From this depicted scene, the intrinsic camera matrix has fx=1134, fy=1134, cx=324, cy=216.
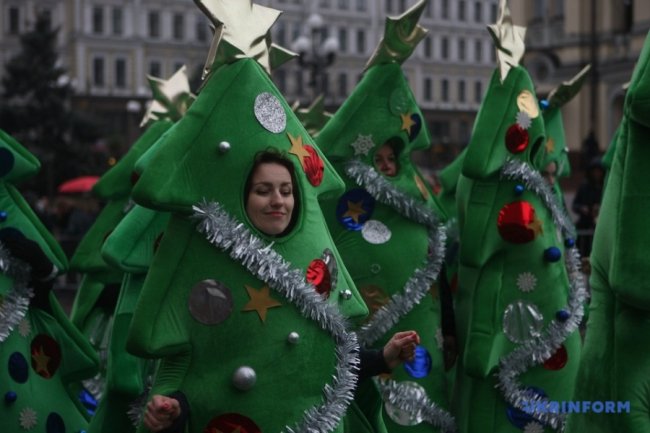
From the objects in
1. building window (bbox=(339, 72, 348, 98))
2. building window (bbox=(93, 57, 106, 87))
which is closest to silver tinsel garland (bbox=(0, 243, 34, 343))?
building window (bbox=(93, 57, 106, 87))

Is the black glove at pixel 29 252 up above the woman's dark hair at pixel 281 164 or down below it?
below

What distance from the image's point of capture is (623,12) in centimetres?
3114

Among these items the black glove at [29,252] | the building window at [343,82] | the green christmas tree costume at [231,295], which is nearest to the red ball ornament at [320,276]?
the green christmas tree costume at [231,295]

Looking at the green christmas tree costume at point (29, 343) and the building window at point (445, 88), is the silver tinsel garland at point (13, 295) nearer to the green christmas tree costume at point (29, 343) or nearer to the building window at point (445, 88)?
the green christmas tree costume at point (29, 343)

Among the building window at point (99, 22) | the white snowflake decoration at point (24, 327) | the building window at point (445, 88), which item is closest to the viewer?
the white snowflake decoration at point (24, 327)

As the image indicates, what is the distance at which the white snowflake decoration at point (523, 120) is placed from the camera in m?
6.00

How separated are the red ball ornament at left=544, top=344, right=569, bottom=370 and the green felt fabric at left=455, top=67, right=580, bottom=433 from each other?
19 millimetres

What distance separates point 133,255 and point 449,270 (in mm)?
2486

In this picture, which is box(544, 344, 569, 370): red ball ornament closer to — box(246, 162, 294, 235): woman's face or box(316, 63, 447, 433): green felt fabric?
box(316, 63, 447, 433): green felt fabric

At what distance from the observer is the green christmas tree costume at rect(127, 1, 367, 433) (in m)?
3.72

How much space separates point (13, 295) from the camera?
5.30m

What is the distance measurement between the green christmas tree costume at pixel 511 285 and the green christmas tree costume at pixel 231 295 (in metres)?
2.10

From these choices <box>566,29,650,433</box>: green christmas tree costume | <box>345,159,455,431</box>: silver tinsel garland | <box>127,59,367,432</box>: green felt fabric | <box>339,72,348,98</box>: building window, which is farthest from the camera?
<box>339,72,348,98</box>: building window

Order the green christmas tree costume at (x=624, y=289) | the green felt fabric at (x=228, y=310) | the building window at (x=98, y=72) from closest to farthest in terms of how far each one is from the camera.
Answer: the green christmas tree costume at (x=624, y=289) → the green felt fabric at (x=228, y=310) → the building window at (x=98, y=72)
